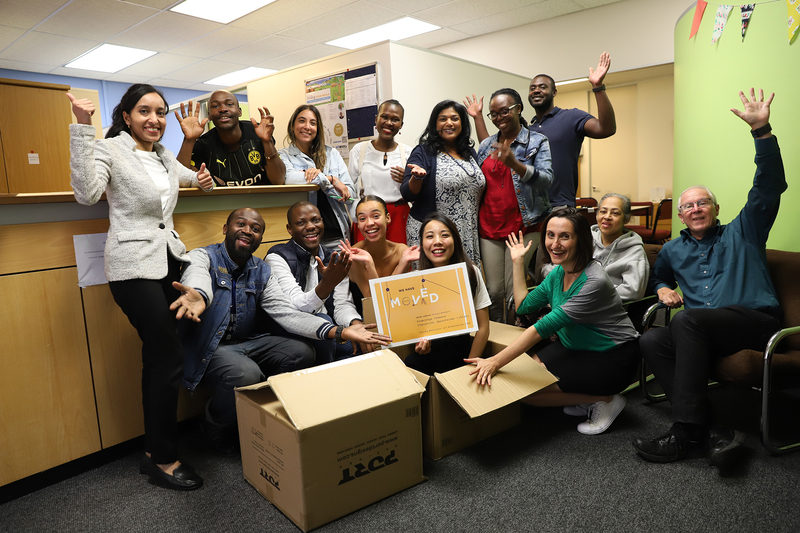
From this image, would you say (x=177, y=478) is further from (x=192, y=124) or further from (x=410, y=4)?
(x=410, y=4)

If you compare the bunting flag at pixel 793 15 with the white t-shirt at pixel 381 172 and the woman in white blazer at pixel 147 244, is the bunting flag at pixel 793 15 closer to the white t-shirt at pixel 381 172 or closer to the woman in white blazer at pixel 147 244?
the white t-shirt at pixel 381 172

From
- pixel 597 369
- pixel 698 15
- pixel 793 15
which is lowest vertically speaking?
pixel 597 369

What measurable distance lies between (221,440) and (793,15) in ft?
9.89

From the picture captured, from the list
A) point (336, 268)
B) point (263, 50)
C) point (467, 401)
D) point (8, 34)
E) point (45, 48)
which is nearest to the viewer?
point (467, 401)

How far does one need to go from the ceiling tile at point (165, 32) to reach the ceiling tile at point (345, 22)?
0.98 meters

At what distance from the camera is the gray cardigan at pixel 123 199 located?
157cm

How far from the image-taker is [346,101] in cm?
366

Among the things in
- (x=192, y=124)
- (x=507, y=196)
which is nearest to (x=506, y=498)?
(x=507, y=196)

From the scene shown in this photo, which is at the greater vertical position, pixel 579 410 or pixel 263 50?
pixel 263 50

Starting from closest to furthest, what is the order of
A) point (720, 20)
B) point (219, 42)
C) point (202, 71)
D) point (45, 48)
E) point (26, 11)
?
point (720, 20), point (26, 11), point (45, 48), point (219, 42), point (202, 71)

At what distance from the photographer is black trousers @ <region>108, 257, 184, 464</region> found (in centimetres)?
170

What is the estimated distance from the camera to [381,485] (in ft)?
5.45

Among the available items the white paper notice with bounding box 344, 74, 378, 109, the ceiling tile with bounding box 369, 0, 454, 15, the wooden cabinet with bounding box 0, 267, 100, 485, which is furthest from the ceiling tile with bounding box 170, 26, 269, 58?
the wooden cabinet with bounding box 0, 267, 100, 485

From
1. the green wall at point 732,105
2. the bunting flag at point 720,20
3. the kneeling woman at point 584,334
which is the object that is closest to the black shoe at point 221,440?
the kneeling woman at point 584,334
